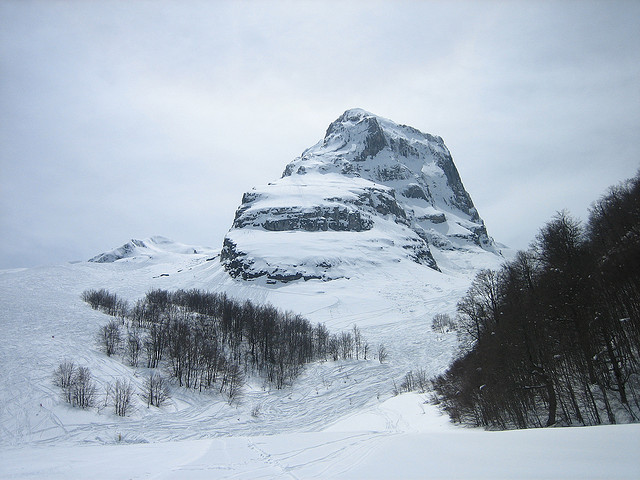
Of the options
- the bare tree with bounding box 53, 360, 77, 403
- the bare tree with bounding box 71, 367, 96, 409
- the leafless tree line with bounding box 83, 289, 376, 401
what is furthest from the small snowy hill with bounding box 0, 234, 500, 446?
the leafless tree line with bounding box 83, 289, 376, 401

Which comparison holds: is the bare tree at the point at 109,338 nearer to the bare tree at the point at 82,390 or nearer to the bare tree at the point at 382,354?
the bare tree at the point at 82,390

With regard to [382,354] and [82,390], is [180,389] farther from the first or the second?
[382,354]

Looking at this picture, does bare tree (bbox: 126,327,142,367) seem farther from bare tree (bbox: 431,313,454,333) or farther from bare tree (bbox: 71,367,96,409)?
bare tree (bbox: 431,313,454,333)

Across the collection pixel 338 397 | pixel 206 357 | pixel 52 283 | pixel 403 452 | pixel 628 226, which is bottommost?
pixel 338 397

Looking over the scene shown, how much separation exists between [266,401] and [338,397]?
10436mm

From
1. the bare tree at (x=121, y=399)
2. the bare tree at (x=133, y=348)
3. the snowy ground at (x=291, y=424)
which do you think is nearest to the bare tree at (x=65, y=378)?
the snowy ground at (x=291, y=424)

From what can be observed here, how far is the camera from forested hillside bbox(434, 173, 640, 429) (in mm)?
19305

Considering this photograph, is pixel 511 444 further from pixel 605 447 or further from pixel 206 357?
pixel 206 357

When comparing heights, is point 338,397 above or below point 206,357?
below

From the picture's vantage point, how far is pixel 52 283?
11400 cm

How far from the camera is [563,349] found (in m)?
22.5

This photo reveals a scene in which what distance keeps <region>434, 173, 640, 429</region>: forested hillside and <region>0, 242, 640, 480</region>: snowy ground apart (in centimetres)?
492

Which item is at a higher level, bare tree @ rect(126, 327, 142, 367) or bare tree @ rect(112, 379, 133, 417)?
bare tree @ rect(126, 327, 142, 367)

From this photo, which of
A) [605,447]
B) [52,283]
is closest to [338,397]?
[605,447]
